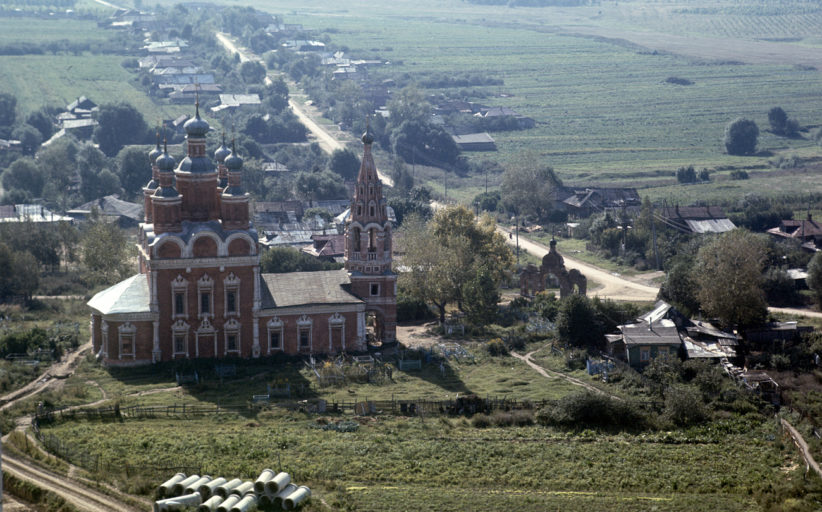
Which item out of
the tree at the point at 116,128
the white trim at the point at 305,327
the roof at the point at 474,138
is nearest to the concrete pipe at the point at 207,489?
the white trim at the point at 305,327

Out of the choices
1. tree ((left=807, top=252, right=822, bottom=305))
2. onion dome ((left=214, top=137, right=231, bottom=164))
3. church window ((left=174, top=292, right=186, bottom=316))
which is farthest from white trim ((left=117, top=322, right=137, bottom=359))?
tree ((left=807, top=252, right=822, bottom=305))

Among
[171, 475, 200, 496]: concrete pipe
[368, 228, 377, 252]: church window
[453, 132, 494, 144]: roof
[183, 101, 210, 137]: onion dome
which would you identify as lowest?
[453, 132, 494, 144]: roof

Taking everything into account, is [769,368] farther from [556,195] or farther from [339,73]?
[339,73]

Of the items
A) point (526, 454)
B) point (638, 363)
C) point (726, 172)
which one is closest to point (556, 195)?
point (726, 172)

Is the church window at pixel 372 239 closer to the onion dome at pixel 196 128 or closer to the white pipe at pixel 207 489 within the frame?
the onion dome at pixel 196 128

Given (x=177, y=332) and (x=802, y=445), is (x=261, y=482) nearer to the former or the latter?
(x=177, y=332)

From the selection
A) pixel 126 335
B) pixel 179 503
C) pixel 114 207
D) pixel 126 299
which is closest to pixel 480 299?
pixel 126 299

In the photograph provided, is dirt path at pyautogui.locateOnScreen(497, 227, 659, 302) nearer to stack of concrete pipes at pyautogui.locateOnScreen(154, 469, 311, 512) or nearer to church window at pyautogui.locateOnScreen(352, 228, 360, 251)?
church window at pyautogui.locateOnScreen(352, 228, 360, 251)
